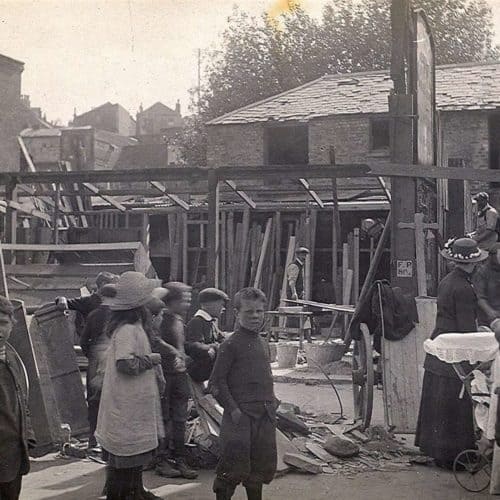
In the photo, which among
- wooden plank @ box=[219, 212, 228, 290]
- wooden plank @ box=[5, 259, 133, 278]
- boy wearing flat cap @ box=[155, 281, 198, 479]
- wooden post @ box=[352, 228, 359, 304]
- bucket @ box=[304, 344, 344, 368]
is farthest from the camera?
wooden plank @ box=[219, 212, 228, 290]

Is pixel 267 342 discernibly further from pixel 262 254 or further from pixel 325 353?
pixel 262 254

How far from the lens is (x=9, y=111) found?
1307 inches

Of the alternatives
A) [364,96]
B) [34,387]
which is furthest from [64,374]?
[364,96]

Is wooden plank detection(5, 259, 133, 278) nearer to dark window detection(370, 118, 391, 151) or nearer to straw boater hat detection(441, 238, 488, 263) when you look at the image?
straw boater hat detection(441, 238, 488, 263)

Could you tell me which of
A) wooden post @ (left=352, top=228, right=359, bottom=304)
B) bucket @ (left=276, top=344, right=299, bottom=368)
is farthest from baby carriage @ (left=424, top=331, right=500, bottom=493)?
wooden post @ (left=352, top=228, right=359, bottom=304)

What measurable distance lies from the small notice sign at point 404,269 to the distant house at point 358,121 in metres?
→ 12.8

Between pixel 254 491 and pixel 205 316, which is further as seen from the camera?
pixel 205 316

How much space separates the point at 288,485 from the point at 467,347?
1.92 metres

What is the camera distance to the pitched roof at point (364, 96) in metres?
22.5

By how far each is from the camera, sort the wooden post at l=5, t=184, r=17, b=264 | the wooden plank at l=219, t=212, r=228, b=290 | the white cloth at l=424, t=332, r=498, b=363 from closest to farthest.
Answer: the white cloth at l=424, t=332, r=498, b=363 < the wooden post at l=5, t=184, r=17, b=264 < the wooden plank at l=219, t=212, r=228, b=290

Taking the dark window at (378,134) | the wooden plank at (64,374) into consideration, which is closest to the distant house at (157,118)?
Result: the dark window at (378,134)

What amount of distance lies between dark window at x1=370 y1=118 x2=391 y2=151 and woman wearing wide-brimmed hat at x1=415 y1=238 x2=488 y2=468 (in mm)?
16334

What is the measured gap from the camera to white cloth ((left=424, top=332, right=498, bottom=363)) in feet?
20.7

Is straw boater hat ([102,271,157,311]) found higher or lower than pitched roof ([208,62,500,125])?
lower
